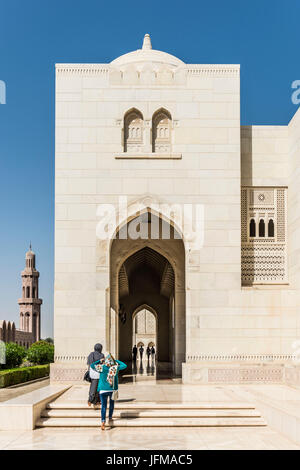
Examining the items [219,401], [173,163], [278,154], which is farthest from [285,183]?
[219,401]

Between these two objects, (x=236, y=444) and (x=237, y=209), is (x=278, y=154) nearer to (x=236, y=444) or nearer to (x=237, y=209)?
(x=237, y=209)

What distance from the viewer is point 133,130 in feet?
45.6

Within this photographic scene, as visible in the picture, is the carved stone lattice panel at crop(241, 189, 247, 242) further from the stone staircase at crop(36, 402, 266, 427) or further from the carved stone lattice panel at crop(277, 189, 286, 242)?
the stone staircase at crop(36, 402, 266, 427)

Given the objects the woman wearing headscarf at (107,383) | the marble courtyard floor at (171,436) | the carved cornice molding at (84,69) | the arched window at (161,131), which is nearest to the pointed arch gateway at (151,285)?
the arched window at (161,131)

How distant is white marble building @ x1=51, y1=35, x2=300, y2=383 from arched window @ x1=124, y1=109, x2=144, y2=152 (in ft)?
0.11

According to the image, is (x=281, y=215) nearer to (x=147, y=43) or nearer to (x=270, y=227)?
(x=270, y=227)

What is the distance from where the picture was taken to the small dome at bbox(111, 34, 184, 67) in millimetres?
15516

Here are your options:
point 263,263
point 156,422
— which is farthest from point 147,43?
point 156,422

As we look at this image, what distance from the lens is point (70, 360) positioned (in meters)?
13.0

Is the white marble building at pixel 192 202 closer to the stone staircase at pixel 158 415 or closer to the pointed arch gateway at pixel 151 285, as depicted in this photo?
the pointed arch gateway at pixel 151 285

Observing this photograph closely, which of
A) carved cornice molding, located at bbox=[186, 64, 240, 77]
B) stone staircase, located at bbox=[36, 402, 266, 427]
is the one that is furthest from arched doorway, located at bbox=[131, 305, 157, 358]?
stone staircase, located at bbox=[36, 402, 266, 427]

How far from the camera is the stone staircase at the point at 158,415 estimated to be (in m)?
8.67

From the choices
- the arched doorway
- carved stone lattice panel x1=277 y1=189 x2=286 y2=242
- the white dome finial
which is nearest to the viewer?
carved stone lattice panel x1=277 y1=189 x2=286 y2=242

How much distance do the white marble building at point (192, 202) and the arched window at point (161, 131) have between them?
0.08ft
